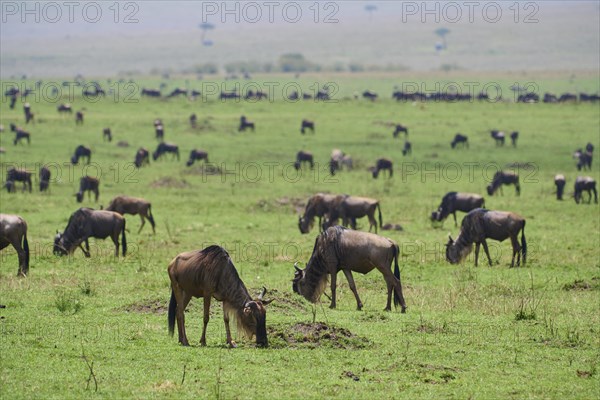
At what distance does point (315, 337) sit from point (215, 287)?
184 centimetres

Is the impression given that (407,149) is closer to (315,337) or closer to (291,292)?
(291,292)

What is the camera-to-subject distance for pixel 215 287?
1479 centimetres

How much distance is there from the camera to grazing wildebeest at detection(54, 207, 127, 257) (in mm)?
25438

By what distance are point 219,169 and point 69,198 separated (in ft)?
36.6

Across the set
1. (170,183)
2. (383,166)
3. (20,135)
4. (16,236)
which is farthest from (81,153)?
(16,236)

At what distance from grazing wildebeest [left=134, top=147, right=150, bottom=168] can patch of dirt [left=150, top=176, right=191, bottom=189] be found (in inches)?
173

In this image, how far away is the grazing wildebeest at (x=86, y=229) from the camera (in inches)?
1001

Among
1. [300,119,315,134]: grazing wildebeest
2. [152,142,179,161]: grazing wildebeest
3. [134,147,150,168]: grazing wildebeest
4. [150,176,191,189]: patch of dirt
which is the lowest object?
[150,176,191,189]: patch of dirt

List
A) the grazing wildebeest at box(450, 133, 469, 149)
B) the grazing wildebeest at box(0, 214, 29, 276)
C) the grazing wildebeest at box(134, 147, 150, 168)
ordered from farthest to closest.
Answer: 1. the grazing wildebeest at box(450, 133, 469, 149)
2. the grazing wildebeest at box(134, 147, 150, 168)
3. the grazing wildebeest at box(0, 214, 29, 276)

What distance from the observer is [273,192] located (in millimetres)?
42000

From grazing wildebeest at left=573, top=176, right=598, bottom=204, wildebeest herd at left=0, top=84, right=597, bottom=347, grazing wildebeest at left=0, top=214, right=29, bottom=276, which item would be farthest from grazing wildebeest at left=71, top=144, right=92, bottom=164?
grazing wildebeest at left=0, top=214, right=29, bottom=276

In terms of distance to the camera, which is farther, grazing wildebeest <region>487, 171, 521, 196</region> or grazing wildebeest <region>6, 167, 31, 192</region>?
grazing wildebeest <region>487, 171, 521, 196</region>

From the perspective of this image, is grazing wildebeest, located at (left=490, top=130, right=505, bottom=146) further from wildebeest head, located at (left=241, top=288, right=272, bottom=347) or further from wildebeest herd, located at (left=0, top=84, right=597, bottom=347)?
wildebeest head, located at (left=241, top=288, right=272, bottom=347)

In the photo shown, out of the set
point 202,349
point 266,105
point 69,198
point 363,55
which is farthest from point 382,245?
point 363,55
